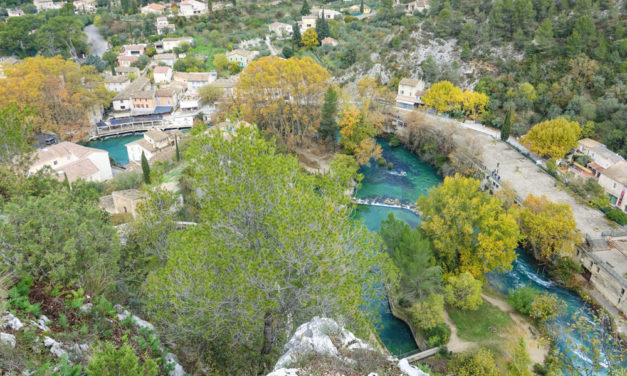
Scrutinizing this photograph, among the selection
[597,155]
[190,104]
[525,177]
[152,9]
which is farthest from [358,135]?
[152,9]

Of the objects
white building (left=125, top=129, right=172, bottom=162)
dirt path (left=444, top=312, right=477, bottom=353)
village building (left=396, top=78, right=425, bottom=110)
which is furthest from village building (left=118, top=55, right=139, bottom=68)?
dirt path (left=444, top=312, right=477, bottom=353)

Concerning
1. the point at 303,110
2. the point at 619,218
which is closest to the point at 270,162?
the point at 619,218

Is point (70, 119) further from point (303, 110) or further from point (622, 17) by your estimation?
point (622, 17)

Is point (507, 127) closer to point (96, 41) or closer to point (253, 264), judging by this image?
point (253, 264)

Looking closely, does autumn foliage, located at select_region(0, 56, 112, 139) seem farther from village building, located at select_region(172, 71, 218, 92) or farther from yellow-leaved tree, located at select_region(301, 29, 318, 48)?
yellow-leaved tree, located at select_region(301, 29, 318, 48)

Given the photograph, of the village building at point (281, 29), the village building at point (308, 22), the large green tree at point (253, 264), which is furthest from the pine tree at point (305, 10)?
the large green tree at point (253, 264)
